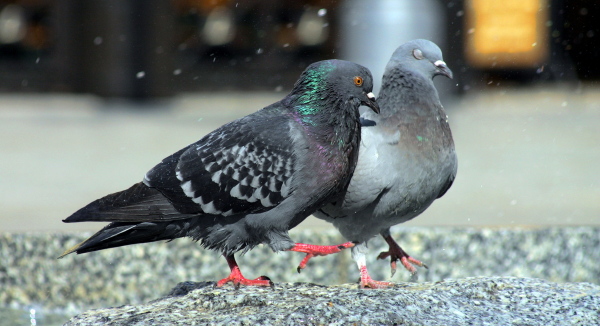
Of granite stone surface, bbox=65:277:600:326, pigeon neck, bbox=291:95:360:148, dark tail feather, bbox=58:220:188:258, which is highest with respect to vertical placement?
pigeon neck, bbox=291:95:360:148

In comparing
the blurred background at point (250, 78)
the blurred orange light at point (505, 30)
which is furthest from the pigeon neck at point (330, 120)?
the blurred orange light at point (505, 30)

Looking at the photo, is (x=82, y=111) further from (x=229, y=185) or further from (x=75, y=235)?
(x=229, y=185)

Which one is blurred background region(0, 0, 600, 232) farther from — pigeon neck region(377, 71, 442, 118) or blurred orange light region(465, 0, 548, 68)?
pigeon neck region(377, 71, 442, 118)

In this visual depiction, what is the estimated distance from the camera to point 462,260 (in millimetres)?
3996

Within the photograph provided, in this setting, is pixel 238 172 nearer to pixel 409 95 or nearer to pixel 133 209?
pixel 133 209

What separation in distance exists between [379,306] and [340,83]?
0.77m

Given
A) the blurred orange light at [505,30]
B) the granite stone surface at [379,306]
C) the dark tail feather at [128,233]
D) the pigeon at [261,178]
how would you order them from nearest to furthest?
the granite stone surface at [379,306]
the pigeon at [261,178]
the dark tail feather at [128,233]
the blurred orange light at [505,30]

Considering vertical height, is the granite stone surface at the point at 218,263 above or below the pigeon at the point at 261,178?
below

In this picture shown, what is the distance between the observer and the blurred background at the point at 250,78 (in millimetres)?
7176

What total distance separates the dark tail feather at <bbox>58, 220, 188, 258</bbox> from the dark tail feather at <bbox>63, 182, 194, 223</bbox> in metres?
0.05

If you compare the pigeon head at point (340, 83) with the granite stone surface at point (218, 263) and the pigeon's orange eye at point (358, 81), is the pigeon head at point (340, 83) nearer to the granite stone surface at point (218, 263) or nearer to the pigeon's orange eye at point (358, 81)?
the pigeon's orange eye at point (358, 81)

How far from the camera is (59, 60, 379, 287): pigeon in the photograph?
2742 millimetres

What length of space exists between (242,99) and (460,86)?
326 centimetres

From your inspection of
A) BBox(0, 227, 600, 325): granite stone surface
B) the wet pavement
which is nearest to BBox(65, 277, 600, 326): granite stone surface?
BBox(0, 227, 600, 325): granite stone surface
